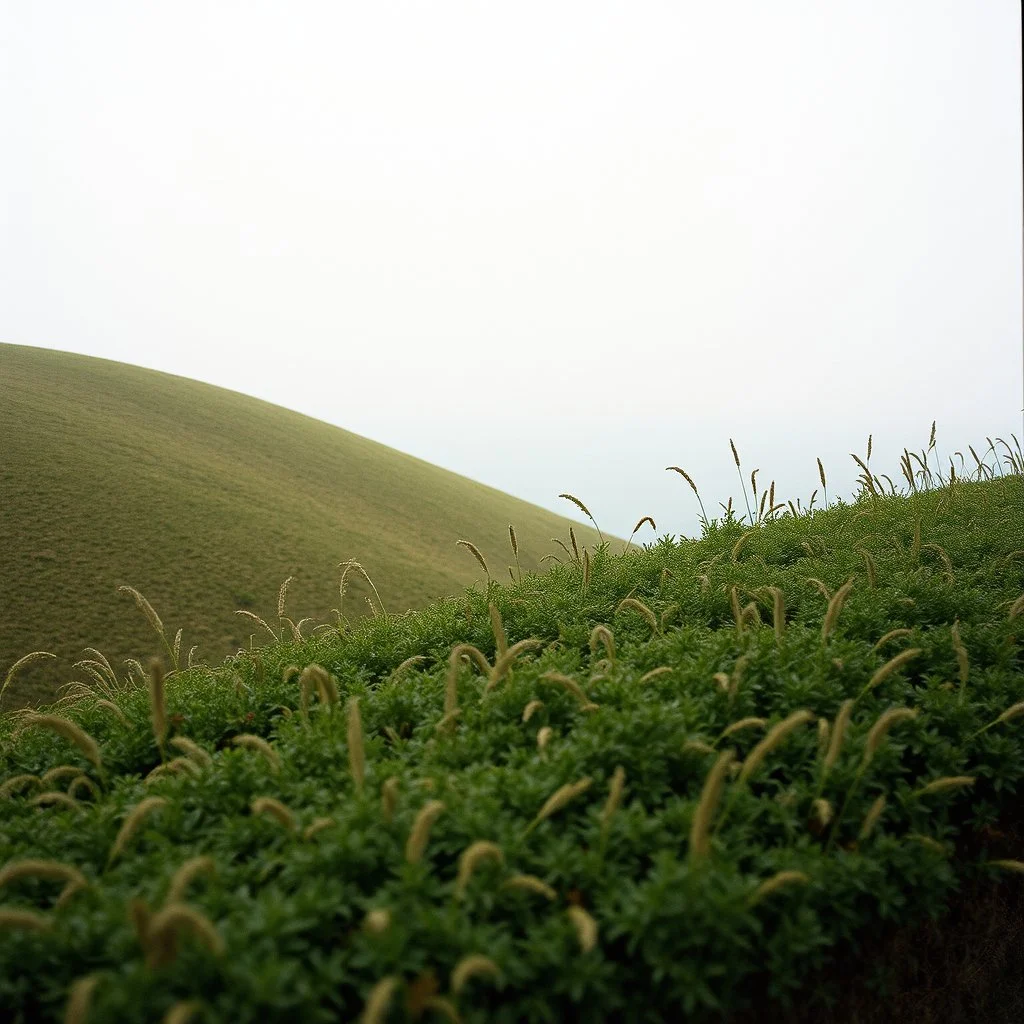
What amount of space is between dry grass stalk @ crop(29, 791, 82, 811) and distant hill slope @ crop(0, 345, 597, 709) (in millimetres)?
8455

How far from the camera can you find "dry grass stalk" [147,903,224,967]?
1736 mm

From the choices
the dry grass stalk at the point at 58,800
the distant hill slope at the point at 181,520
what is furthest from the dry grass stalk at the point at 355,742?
the distant hill slope at the point at 181,520

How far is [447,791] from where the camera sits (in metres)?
2.74

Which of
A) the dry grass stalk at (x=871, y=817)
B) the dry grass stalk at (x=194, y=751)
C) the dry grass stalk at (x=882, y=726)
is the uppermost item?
the dry grass stalk at (x=882, y=726)

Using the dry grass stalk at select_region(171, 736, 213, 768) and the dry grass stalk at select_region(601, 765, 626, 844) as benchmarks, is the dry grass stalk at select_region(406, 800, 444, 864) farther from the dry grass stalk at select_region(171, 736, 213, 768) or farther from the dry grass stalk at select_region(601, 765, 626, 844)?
the dry grass stalk at select_region(171, 736, 213, 768)

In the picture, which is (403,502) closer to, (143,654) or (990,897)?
(143,654)

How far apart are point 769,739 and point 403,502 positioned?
90.2 ft

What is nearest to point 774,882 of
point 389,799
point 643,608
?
point 389,799

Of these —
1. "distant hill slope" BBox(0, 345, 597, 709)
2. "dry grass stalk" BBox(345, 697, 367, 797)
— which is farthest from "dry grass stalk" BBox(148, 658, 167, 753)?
"distant hill slope" BBox(0, 345, 597, 709)

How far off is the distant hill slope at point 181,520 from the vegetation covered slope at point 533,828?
30.0 feet

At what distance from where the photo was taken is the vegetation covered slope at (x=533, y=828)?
2135mm

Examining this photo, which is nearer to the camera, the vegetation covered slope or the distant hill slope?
the vegetation covered slope

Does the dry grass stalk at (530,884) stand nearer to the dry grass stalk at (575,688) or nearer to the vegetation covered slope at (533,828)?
the vegetation covered slope at (533,828)

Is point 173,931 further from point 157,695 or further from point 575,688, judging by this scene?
point 575,688
